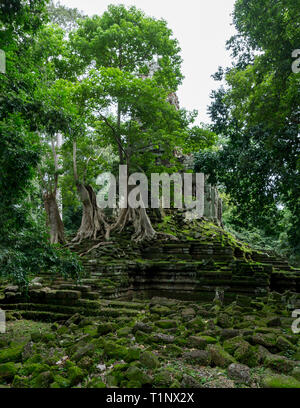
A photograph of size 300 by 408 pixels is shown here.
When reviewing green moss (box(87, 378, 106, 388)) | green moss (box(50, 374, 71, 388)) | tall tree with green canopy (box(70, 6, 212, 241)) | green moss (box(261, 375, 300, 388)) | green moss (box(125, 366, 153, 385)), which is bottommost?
green moss (box(50, 374, 71, 388))

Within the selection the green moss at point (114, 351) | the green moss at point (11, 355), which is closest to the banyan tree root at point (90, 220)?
the green moss at point (11, 355)

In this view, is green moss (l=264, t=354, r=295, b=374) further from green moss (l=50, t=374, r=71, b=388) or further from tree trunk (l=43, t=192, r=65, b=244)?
tree trunk (l=43, t=192, r=65, b=244)

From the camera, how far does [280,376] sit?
110 inches

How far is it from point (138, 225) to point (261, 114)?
6.37 metres

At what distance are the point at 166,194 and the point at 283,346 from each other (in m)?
8.78

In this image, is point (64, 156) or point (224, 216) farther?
point (224, 216)

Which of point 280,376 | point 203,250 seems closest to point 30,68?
point 280,376

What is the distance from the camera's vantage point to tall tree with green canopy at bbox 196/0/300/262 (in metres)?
5.01

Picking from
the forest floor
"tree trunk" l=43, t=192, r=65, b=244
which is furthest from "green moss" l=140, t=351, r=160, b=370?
"tree trunk" l=43, t=192, r=65, b=244

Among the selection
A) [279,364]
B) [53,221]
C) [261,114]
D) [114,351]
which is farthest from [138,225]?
[279,364]

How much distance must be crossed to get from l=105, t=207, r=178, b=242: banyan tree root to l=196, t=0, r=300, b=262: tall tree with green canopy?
297 cm

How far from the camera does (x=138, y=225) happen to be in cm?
1105

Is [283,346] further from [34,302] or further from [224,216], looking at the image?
[224,216]

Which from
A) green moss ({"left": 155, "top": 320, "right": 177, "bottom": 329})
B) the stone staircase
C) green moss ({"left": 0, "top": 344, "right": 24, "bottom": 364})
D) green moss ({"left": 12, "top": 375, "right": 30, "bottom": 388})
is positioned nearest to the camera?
green moss ({"left": 12, "top": 375, "right": 30, "bottom": 388})
